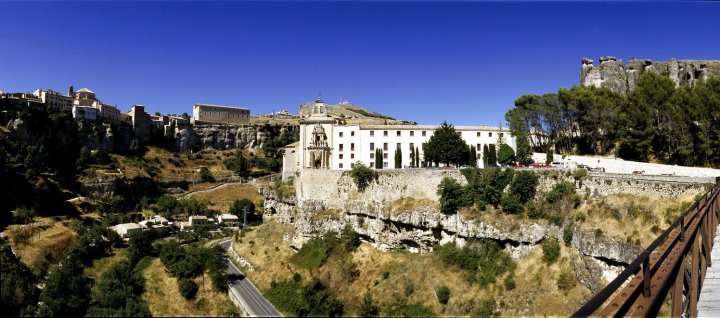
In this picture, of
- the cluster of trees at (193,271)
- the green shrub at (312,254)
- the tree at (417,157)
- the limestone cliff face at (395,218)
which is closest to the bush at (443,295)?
the limestone cliff face at (395,218)

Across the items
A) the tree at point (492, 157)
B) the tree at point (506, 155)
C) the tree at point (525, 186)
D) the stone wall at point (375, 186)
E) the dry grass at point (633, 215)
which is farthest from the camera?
the tree at point (492, 157)

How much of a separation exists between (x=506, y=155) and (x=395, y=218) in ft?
39.4

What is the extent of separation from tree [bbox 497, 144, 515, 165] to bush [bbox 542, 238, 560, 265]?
13131 millimetres

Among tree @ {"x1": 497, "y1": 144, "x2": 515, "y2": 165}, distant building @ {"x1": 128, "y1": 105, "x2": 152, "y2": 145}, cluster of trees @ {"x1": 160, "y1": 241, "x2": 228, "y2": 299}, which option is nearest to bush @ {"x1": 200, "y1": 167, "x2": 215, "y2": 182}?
distant building @ {"x1": 128, "y1": 105, "x2": 152, "y2": 145}

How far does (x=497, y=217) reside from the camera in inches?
1162

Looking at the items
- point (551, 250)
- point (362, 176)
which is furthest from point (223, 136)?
point (551, 250)

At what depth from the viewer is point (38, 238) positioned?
1794 inches

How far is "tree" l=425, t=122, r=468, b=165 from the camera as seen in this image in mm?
39344

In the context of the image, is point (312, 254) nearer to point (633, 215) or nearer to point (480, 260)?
point (480, 260)

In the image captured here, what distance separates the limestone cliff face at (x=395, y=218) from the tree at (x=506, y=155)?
26.1ft

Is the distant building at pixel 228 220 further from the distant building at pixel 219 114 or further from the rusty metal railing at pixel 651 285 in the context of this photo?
the rusty metal railing at pixel 651 285

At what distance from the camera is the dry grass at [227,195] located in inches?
2803

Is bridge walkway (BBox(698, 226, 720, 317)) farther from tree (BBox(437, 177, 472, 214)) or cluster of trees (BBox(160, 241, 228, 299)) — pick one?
tree (BBox(437, 177, 472, 214))

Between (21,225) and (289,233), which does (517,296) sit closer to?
(289,233)
